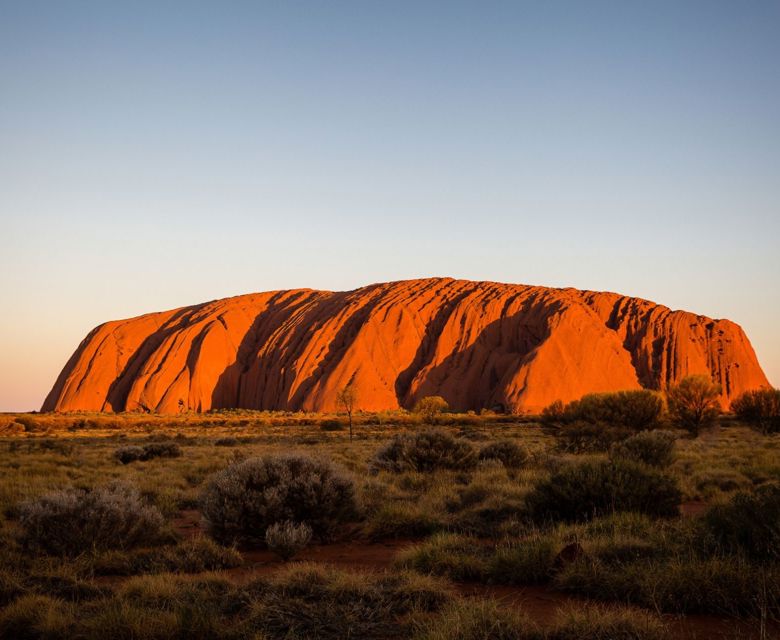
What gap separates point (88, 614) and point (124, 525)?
2861 mm

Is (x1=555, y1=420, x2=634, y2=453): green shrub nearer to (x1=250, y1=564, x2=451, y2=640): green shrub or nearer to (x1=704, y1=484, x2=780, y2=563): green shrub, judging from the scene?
(x1=704, y1=484, x2=780, y2=563): green shrub

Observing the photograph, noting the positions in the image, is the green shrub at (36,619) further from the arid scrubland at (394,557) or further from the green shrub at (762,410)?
the green shrub at (762,410)

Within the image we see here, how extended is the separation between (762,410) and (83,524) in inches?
1328

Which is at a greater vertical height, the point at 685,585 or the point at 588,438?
the point at 685,585

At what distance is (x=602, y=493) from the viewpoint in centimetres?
822

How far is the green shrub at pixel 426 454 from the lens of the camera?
45.9ft

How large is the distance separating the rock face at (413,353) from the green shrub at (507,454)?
4097 centimetres

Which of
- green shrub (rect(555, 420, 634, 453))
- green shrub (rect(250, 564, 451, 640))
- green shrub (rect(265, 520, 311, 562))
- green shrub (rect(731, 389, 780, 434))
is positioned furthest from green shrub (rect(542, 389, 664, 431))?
green shrub (rect(250, 564, 451, 640))

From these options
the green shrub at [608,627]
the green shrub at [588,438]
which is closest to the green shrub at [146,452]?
the green shrub at [588,438]

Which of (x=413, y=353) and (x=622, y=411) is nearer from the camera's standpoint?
(x=622, y=411)

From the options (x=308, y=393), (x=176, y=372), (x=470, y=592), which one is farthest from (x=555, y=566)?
(x=176, y=372)

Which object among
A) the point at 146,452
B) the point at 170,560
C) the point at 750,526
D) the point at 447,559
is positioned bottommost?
the point at 146,452

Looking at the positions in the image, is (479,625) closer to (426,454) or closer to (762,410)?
(426,454)

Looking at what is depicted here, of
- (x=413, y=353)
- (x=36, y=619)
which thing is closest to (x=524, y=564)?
(x=36, y=619)
